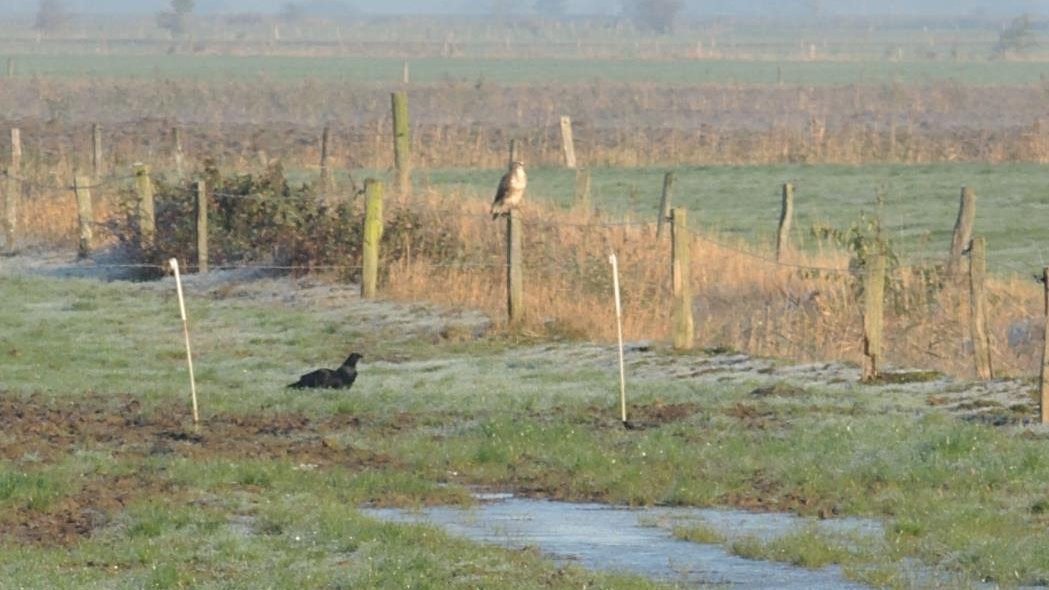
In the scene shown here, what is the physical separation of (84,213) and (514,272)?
11241mm

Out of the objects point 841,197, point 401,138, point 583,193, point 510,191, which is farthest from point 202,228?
point 841,197

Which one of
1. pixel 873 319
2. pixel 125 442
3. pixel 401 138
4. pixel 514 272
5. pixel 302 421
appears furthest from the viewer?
pixel 401 138

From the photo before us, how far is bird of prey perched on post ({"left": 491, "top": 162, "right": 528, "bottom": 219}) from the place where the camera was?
26109mm

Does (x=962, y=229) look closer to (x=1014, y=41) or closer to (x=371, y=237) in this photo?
(x=371, y=237)

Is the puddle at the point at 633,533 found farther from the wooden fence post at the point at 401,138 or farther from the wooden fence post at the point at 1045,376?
the wooden fence post at the point at 401,138

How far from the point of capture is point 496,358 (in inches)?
922

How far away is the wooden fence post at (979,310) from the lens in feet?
65.8

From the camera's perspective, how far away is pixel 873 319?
1988 cm

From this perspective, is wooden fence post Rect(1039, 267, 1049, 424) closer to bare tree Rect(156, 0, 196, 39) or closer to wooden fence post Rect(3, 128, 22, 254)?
wooden fence post Rect(3, 128, 22, 254)

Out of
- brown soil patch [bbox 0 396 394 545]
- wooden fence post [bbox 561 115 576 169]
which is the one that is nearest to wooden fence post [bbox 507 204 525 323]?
brown soil patch [bbox 0 396 394 545]

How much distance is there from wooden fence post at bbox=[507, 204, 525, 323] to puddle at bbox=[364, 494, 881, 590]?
980 centimetres

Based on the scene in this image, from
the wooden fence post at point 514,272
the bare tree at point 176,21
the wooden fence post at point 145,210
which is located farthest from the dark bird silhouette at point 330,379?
the bare tree at point 176,21

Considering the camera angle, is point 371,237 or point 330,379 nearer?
point 330,379

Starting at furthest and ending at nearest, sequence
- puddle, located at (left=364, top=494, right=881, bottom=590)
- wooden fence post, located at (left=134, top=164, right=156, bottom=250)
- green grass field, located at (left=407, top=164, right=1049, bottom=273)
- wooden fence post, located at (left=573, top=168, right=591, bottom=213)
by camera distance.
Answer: green grass field, located at (left=407, top=164, right=1049, bottom=273), wooden fence post, located at (left=134, top=164, right=156, bottom=250), wooden fence post, located at (left=573, top=168, right=591, bottom=213), puddle, located at (left=364, top=494, right=881, bottom=590)
